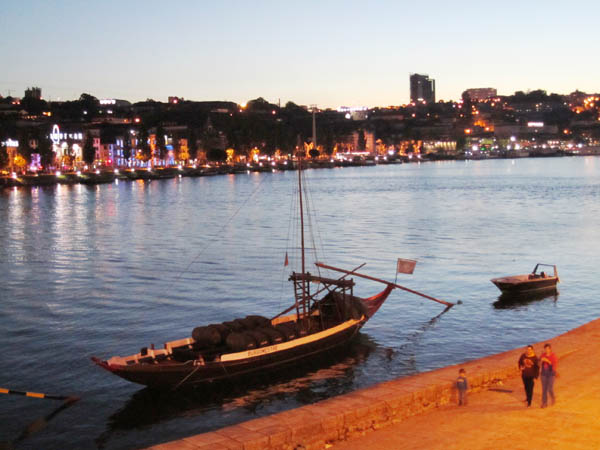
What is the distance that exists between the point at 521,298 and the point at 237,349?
51.5 feet

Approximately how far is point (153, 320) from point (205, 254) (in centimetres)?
1973

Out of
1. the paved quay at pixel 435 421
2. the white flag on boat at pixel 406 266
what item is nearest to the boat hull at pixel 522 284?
the white flag on boat at pixel 406 266

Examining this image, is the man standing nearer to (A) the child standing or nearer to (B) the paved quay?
(B) the paved quay

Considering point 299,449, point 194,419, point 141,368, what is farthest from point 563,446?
point 141,368

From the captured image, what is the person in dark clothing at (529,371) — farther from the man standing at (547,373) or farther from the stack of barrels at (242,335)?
the stack of barrels at (242,335)

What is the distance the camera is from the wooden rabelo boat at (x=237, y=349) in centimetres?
1814

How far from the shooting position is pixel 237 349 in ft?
63.2

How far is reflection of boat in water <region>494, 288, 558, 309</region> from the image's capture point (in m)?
29.5

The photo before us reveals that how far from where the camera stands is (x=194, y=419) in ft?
56.0

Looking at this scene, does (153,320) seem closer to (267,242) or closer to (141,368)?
(141,368)

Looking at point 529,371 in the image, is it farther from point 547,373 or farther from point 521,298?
point 521,298

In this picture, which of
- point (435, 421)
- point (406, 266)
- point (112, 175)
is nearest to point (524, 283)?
point (406, 266)

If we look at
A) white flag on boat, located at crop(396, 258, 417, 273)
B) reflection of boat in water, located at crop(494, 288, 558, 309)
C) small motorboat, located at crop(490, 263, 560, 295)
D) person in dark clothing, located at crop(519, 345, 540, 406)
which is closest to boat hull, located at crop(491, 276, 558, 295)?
small motorboat, located at crop(490, 263, 560, 295)

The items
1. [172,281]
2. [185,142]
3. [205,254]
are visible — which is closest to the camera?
[172,281]
